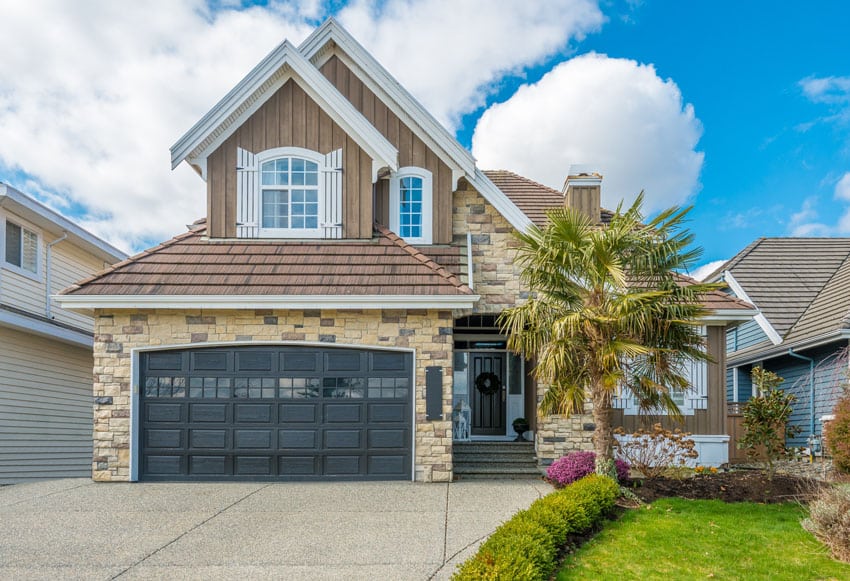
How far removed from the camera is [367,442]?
37.0 feet

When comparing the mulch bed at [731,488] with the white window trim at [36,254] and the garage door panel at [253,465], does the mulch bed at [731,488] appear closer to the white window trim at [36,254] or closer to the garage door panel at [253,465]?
the garage door panel at [253,465]

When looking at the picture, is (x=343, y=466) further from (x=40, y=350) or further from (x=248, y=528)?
(x=40, y=350)

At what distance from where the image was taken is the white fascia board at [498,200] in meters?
13.0

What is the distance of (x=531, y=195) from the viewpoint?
51.3 ft

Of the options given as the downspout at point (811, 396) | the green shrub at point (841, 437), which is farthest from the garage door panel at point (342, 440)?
the downspout at point (811, 396)

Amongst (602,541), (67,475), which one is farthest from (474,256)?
(67,475)

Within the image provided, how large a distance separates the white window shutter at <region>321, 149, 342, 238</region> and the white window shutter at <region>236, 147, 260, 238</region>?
132 cm

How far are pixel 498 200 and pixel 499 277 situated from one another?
1.58 m

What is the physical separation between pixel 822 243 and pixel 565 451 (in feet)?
43.8

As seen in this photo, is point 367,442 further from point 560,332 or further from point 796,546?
point 796,546

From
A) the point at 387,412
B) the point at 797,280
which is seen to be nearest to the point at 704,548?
the point at 387,412

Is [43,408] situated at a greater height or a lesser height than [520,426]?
greater

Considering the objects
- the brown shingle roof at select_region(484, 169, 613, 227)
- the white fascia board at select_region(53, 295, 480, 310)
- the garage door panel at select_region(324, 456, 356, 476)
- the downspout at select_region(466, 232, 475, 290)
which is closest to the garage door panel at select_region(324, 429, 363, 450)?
the garage door panel at select_region(324, 456, 356, 476)

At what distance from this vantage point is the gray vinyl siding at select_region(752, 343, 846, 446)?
48.0ft
